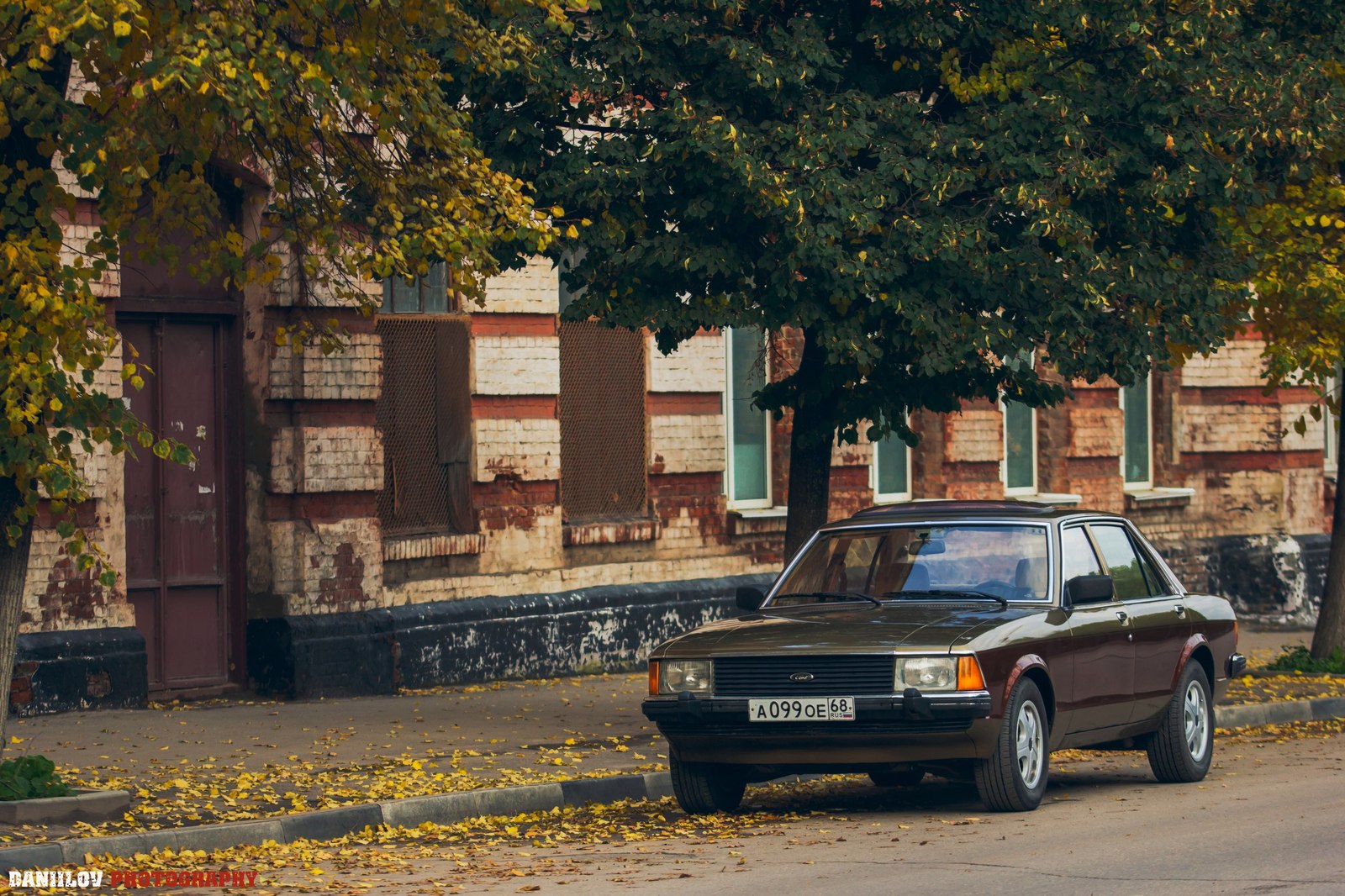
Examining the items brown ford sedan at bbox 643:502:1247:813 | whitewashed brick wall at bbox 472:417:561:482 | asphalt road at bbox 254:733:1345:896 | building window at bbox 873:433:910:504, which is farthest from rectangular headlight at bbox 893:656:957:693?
building window at bbox 873:433:910:504

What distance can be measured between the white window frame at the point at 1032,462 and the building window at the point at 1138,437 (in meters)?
1.59

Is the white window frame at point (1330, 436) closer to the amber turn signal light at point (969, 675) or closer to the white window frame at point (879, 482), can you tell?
the white window frame at point (879, 482)

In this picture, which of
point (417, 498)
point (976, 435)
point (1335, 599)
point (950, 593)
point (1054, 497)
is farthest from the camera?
point (1054, 497)

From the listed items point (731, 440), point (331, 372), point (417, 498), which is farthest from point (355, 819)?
point (731, 440)

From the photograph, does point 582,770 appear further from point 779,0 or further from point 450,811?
point 779,0

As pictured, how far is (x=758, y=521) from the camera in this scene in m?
19.2

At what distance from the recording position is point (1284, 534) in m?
25.2

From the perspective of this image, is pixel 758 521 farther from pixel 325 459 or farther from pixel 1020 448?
pixel 325 459

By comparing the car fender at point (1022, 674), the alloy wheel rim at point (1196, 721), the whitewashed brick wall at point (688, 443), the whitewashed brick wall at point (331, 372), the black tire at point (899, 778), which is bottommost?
the black tire at point (899, 778)

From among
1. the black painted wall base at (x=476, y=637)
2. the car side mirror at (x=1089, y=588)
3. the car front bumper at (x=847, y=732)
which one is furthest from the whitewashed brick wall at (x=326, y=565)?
the car side mirror at (x=1089, y=588)

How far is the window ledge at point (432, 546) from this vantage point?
16.0m

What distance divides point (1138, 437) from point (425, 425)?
36.2 ft

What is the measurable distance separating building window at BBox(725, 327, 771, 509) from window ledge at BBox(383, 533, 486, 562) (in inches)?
131

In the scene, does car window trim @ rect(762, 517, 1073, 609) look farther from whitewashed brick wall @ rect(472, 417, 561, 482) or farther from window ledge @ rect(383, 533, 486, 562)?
whitewashed brick wall @ rect(472, 417, 561, 482)
